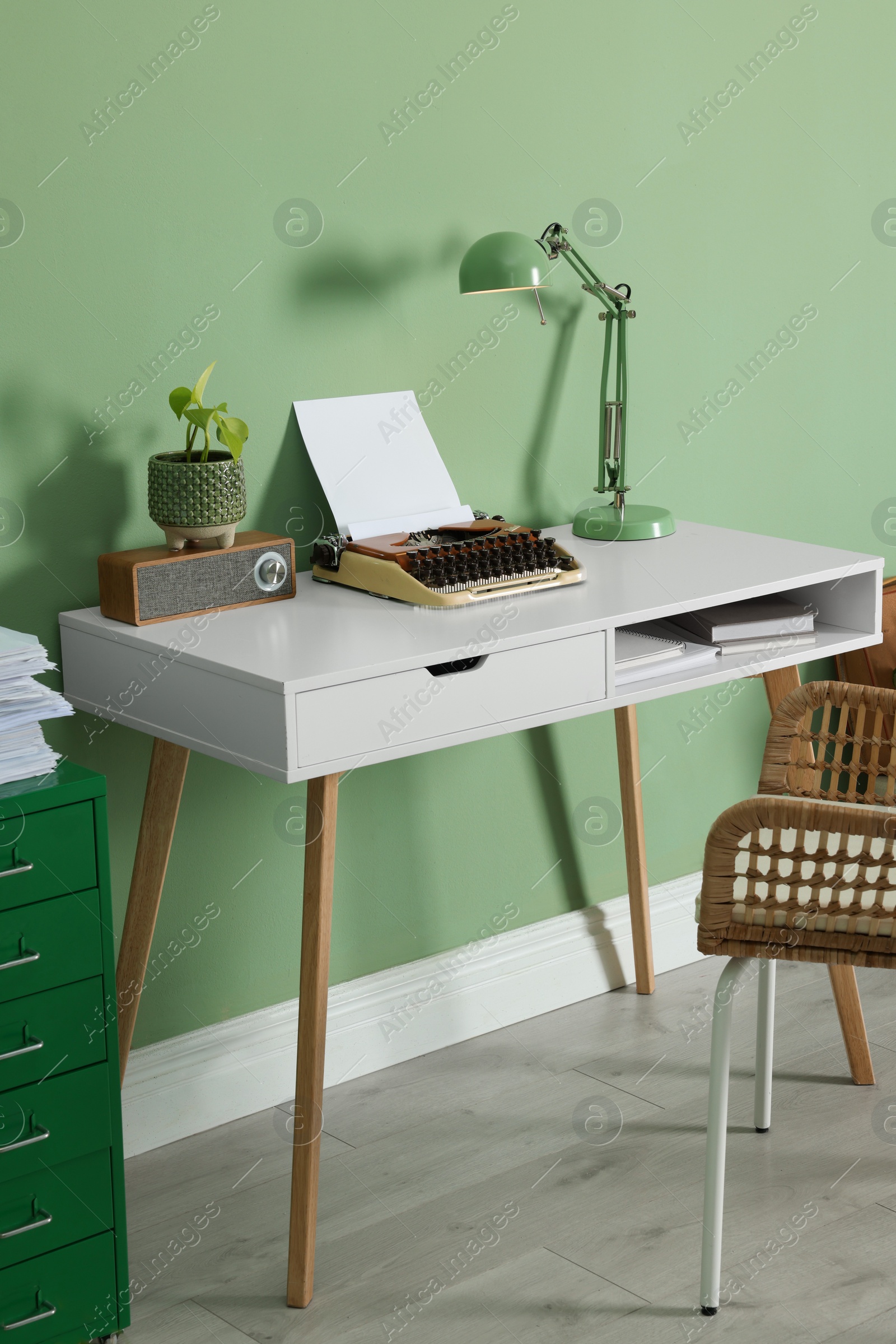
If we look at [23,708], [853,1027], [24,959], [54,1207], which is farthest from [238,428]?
[853,1027]

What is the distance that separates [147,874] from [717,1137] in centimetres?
93

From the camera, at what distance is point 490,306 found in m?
2.56

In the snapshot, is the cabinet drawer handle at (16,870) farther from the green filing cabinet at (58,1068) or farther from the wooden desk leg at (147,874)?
the wooden desk leg at (147,874)

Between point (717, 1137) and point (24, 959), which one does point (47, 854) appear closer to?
point (24, 959)

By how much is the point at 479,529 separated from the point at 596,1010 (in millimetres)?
1067

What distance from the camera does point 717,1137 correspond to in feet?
6.00

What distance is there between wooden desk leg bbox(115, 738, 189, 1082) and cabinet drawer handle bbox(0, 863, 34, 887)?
1.53 feet

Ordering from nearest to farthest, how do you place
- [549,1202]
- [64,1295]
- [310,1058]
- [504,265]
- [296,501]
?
[64,1295], [310,1058], [549,1202], [504,265], [296,501]

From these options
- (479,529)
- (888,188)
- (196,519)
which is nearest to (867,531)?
(888,188)

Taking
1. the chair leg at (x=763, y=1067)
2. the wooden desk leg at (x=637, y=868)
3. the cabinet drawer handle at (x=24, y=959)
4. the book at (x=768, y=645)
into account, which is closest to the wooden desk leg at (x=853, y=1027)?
the chair leg at (x=763, y=1067)

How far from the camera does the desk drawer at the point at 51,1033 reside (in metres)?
1.74

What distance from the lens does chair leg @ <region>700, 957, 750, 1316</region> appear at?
70.2 inches

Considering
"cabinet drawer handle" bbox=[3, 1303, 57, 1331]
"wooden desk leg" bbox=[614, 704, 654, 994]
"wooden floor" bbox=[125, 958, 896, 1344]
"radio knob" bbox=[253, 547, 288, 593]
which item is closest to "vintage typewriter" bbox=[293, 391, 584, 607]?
"radio knob" bbox=[253, 547, 288, 593]

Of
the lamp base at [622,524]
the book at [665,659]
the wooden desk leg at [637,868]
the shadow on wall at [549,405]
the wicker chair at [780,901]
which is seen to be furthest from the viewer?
the wooden desk leg at [637,868]
